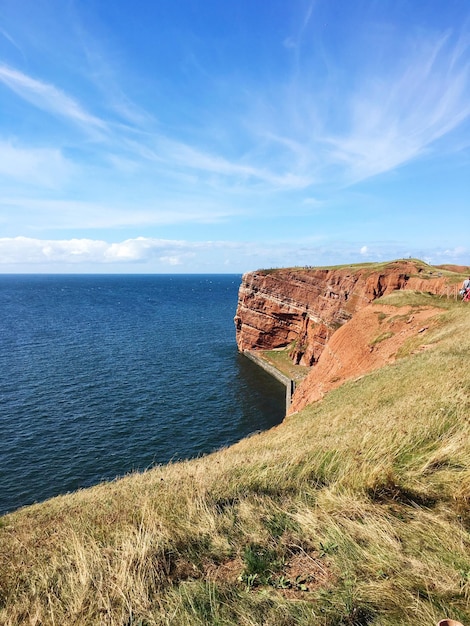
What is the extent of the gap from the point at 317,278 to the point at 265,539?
51.4 m

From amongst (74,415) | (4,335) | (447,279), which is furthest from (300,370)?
(4,335)

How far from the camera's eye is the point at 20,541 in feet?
19.6

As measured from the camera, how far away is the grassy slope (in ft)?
11.8

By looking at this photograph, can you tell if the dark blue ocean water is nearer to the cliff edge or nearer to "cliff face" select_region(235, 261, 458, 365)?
"cliff face" select_region(235, 261, 458, 365)

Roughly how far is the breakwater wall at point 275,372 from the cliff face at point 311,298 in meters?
2.36

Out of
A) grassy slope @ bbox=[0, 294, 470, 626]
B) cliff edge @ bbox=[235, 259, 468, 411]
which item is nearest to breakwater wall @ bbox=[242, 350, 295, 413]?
cliff edge @ bbox=[235, 259, 468, 411]

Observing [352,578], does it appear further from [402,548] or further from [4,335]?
[4,335]

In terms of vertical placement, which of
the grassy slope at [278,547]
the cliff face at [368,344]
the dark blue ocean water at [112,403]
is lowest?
the dark blue ocean water at [112,403]

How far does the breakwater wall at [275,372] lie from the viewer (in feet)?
140

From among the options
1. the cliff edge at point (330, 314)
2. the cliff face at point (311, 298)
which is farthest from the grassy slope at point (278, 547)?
the cliff face at point (311, 298)

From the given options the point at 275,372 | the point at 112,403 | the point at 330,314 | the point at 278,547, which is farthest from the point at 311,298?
the point at 278,547

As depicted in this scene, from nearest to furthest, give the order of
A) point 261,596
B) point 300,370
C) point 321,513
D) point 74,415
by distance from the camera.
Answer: point 261,596 < point 321,513 < point 74,415 < point 300,370

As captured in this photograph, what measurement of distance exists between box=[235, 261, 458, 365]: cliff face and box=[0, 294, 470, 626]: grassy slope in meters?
37.0

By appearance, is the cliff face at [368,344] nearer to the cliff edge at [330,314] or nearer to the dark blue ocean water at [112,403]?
the cliff edge at [330,314]
